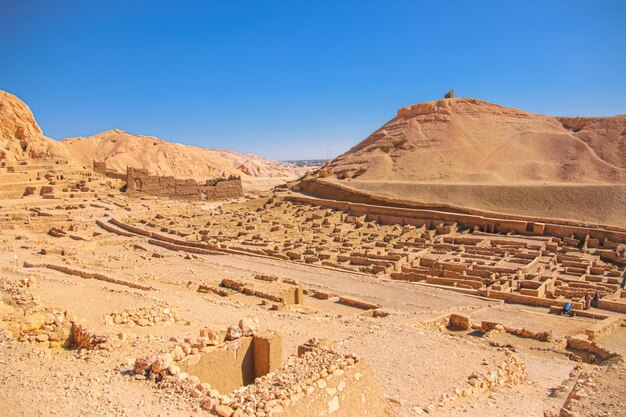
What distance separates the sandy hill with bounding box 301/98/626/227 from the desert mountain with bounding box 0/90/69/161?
2402 cm

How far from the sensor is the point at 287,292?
14.8 metres

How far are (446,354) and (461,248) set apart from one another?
48.6 ft

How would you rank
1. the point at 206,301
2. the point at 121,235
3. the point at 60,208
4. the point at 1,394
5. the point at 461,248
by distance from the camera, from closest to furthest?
the point at 1,394
the point at 206,301
the point at 461,248
the point at 121,235
the point at 60,208

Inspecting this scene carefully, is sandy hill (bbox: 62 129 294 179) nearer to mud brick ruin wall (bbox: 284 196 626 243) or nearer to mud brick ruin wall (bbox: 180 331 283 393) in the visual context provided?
mud brick ruin wall (bbox: 284 196 626 243)

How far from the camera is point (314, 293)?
1652 centimetres

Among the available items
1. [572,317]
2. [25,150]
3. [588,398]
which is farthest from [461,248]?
[25,150]

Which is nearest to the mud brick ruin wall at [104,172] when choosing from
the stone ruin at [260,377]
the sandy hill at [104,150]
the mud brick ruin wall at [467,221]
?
the sandy hill at [104,150]

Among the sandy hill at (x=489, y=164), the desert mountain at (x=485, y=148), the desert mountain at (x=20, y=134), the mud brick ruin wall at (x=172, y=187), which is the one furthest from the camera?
the desert mountain at (x=20, y=134)

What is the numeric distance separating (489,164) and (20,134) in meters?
41.6

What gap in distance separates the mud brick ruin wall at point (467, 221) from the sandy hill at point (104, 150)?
27.3 meters

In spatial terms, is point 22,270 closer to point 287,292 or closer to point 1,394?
point 287,292

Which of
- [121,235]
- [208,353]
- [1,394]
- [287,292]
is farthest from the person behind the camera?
[121,235]

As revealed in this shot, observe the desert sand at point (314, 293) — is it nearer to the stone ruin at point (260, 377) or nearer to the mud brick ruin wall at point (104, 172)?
the stone ruin at point (260, 377)

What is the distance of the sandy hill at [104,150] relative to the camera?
146 ft
